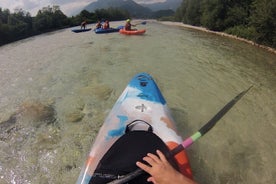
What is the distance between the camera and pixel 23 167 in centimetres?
418

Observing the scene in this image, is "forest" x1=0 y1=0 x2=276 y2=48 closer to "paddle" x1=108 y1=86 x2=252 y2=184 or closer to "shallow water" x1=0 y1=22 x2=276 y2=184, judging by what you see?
"shallow water" x1=0 y1=22 x2=276 y2=184

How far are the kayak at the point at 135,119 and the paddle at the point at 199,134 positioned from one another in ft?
0.75

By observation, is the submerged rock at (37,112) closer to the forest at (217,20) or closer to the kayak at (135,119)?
the kayak at (135,119)

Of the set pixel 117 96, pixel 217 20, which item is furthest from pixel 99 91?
pixel 217 20

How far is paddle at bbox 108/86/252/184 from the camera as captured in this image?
96.9 inches

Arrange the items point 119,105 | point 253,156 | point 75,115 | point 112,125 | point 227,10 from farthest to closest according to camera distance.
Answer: point 227,10, point 75,115, point 119,105, point 253,156, point 112,125

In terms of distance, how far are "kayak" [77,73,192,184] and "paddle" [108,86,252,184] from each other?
0.75 feet

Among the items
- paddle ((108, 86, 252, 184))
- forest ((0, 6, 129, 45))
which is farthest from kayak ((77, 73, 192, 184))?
forest ((0, 6, 129, 45))

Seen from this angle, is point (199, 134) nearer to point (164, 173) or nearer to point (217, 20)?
point (164, 173)

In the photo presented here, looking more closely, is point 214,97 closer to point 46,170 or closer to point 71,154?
point 71,154

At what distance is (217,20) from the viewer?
27.0m

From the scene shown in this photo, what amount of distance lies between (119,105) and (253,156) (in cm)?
274

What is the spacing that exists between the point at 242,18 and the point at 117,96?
22.1m

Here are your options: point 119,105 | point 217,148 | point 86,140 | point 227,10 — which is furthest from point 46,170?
point 227,10
